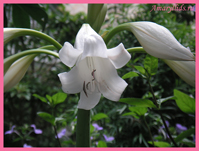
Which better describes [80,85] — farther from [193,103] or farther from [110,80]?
[193,103]

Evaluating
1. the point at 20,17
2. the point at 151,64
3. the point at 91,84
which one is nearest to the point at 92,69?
the point at 91,84

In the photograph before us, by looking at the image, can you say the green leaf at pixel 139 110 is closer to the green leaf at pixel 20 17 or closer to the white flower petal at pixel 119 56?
the white flower petal at pixel 119 56

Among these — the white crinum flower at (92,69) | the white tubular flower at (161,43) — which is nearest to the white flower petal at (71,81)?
the white crinum flower at (92,69)

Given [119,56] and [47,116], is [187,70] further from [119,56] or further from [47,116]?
[47,116]

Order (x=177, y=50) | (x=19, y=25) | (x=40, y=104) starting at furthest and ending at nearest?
(x=40, y=104) < (x=19, y=25) < (x=177, y=50)

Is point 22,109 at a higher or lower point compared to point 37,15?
lower

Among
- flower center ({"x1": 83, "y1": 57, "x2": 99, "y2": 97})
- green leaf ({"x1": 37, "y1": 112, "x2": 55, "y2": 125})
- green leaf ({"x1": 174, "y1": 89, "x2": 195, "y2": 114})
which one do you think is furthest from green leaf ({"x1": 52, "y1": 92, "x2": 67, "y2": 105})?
green leaf ({"x1": 174, "y1": 89, "x2": 195, "y2": 114})

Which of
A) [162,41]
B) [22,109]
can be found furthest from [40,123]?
[162,41]
